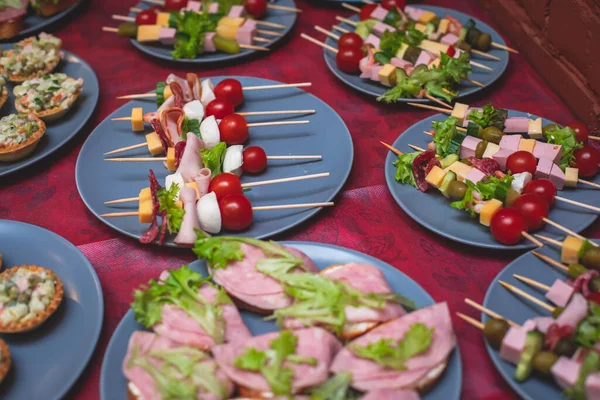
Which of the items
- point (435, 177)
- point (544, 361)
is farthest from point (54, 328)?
point (544, 361)

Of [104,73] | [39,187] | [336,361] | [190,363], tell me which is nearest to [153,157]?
[39,187]

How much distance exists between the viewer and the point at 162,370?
8.14 feet

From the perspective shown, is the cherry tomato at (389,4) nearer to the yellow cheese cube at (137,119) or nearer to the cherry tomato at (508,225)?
the yellow cheese cube at (137,119)

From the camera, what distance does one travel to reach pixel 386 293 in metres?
2.71

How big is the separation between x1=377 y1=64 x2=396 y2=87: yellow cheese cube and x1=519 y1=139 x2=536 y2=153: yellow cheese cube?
1.10 m

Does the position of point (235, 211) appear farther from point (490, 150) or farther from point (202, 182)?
point (490, 150)

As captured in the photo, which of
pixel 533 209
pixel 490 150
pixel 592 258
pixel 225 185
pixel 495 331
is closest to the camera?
pixel 495 331

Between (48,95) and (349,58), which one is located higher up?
(349,58)

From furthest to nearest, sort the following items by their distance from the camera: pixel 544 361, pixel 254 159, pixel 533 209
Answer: pixel 254 159, pixel 533 209, pixel 544 361

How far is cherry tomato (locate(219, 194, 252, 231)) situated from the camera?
10.5 feet

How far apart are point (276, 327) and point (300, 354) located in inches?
14.0

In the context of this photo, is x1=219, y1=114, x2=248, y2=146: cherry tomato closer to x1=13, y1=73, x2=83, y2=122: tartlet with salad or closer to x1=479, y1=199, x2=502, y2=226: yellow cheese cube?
x1=13, y1=73, x2=83, y2=122: tartlet with salad

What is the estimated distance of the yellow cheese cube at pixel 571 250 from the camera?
2851 mm

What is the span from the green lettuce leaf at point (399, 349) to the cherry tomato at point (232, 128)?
183 centimetres
